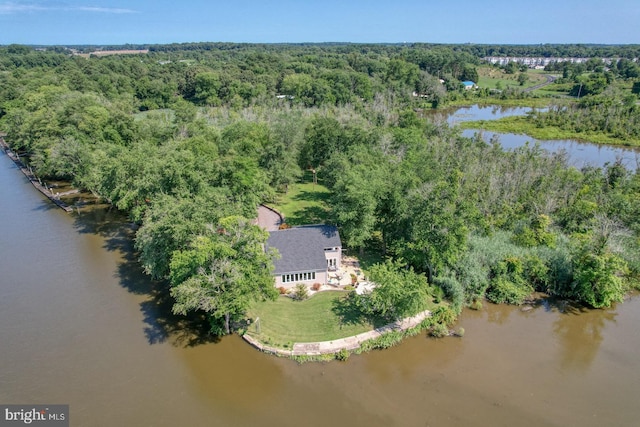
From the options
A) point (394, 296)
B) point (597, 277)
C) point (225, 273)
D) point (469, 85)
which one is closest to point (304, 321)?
point (394, 296)

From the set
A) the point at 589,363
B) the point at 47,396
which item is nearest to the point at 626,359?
the point at 589,363

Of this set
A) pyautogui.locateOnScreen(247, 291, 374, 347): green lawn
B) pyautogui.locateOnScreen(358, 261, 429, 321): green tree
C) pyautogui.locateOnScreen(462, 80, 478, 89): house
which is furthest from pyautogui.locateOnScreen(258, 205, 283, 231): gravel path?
pyautogui.locateOnScreen(462, 80, 478, 89): house

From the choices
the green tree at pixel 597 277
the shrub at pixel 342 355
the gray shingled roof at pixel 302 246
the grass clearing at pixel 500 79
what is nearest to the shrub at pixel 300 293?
the gray shingled roof at pixel 302 246

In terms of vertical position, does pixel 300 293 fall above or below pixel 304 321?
above

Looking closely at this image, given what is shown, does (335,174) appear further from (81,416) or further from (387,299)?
(81,416)

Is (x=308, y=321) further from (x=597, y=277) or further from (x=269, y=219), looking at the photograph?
(x=597, y=277)

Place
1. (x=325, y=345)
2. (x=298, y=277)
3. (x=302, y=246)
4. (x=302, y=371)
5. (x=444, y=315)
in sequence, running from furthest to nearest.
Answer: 1. (x=302, y=246)
2. (x=298, y=277)
3. (x=444, y=315)
4. (x=325, y=345)
5. (x=302, y=371)
